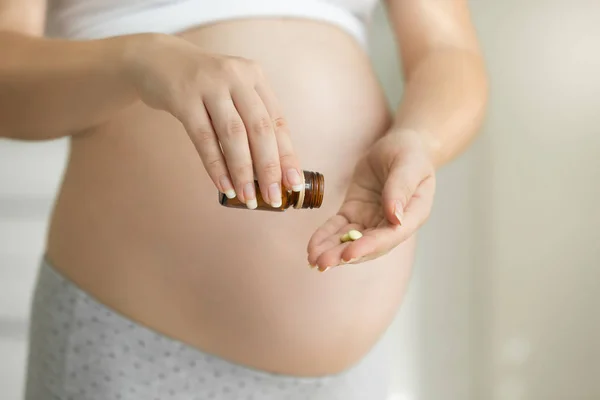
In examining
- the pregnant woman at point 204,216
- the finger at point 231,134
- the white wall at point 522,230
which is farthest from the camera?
the white wall at point 522,230

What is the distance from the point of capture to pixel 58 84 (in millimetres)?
501

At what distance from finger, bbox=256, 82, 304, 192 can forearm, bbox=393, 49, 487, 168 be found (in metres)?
0.21

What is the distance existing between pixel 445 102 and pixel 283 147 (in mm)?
304

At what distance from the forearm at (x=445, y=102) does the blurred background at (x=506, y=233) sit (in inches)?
16.7

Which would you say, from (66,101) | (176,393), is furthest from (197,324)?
(66,101)

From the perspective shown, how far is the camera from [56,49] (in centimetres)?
50

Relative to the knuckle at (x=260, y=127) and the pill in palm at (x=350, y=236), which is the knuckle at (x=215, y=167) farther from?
the pill in palm at (x=350, y=236)

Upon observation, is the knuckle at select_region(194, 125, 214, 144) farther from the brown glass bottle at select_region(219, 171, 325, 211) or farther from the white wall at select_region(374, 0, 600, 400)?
the white wall at select_region(374, 0, 600, 400)

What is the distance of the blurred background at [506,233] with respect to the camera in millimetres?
1067

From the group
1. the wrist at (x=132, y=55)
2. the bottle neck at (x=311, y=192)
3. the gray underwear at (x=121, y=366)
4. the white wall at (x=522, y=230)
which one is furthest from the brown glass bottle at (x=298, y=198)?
the white wall at (x=522, y=230)

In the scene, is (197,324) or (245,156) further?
(197,324)

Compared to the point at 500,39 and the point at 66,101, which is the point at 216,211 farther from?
the point at 500,39

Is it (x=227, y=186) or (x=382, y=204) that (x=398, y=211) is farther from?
(x=227, y=186)

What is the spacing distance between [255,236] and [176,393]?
0.19m
